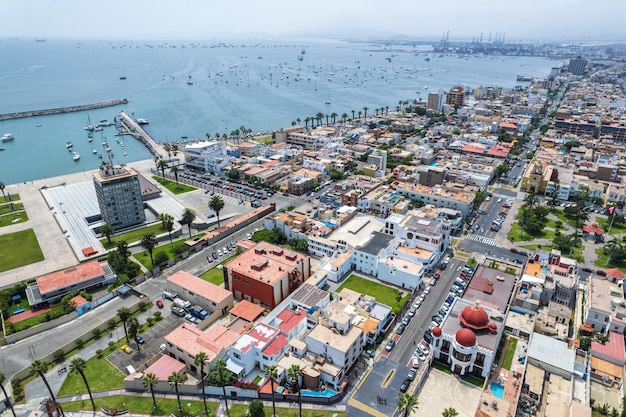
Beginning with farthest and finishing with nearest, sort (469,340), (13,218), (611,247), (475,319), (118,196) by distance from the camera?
1. (13,218)
2. (118,196)
3. (611,247)
4. (475,319)
5. (469,340)

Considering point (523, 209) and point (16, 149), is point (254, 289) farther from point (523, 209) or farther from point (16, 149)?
point (16, 149)

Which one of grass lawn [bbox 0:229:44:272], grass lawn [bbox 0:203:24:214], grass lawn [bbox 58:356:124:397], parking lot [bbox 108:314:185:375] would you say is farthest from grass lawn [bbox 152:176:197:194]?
grass lawn [bbox 58:356:124:397]

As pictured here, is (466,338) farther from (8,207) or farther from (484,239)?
(8,207)

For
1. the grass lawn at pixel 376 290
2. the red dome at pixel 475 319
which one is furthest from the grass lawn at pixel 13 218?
the red dome at pixel 475 319

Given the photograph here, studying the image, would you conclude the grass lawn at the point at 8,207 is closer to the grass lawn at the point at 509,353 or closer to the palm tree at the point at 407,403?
the palm tree at the point at 407,403

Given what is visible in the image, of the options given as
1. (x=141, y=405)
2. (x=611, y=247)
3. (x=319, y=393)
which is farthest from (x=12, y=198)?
(x=611, y=247)

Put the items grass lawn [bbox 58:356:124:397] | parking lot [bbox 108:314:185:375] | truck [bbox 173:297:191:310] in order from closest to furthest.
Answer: grass lawn [bbox 58:356:124:397], parking lot [bbox 108:314:185:375], truck [bbox 173:297:191:310]

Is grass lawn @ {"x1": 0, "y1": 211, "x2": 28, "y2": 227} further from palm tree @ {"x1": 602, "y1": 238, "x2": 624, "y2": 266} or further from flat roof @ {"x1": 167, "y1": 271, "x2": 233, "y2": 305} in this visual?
palm tree @ {"x1": 602, "y1": 238, "x2": 624, "y2": 266}
